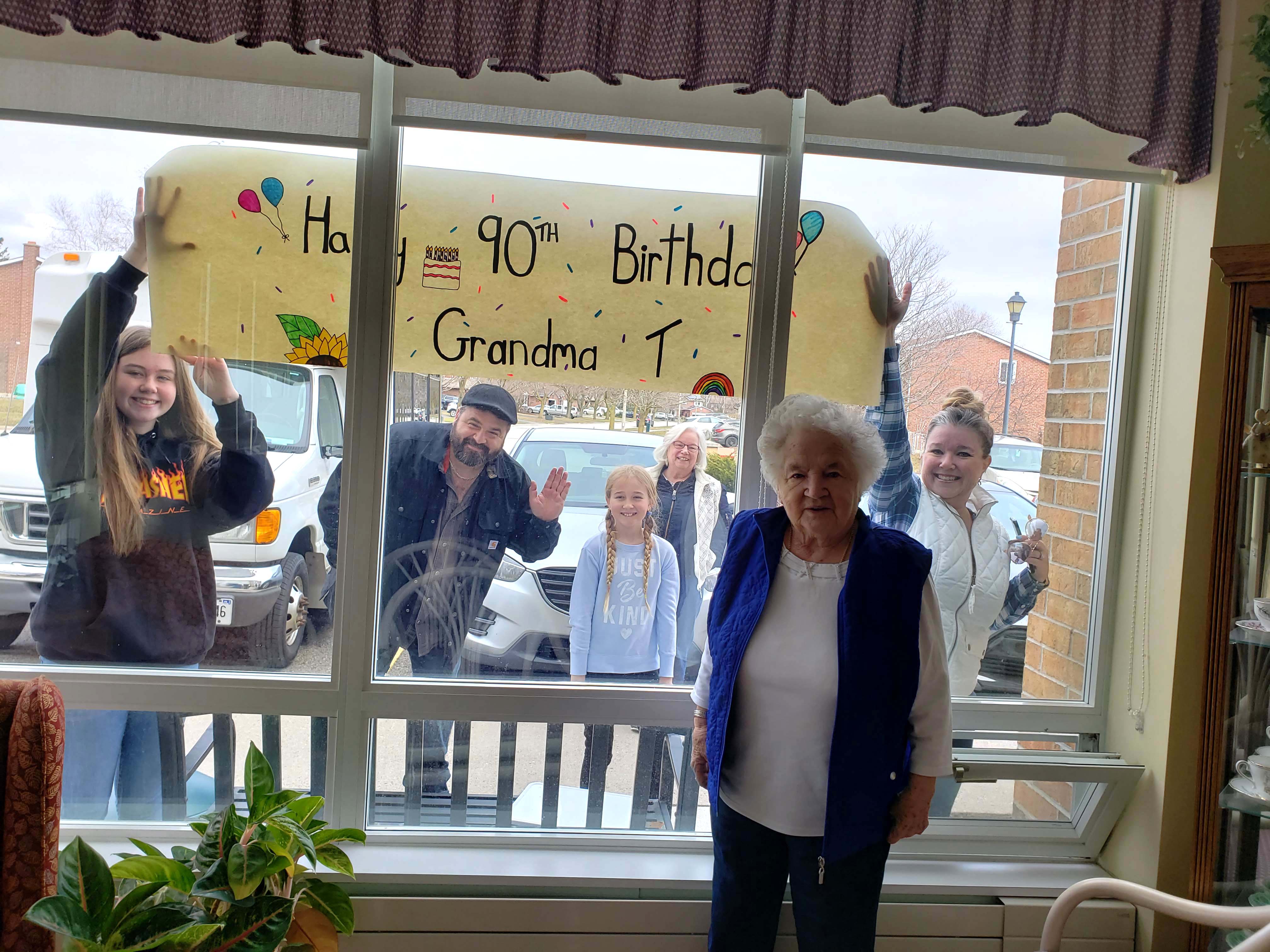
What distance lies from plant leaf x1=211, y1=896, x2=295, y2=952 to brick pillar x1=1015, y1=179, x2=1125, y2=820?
191cm

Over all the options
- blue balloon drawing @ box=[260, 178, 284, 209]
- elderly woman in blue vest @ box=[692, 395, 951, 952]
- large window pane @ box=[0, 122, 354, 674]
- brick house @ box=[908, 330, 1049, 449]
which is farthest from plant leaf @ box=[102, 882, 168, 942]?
brick house @ box=[908, 330, 1049, 449]

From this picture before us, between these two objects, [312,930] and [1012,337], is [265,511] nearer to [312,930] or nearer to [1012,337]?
[312,930]

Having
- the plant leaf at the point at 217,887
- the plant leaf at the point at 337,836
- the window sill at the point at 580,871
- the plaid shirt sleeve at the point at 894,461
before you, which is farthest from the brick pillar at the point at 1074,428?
the plant leaf at the point at 217,887

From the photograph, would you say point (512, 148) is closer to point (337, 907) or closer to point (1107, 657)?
point (337, 907)

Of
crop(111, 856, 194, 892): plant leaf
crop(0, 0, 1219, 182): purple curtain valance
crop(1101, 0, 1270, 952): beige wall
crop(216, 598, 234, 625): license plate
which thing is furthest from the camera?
crop(216, 598, 234, 625): license plate

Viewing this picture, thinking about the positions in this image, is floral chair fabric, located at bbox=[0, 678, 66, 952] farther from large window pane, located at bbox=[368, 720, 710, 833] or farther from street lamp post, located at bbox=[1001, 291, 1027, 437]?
street lamp post, located at bbox=[1001, 291, 1027, 437]

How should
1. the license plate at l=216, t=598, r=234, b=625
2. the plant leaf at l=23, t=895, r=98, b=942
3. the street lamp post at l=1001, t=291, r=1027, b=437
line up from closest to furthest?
1. the plant leaf at l=23, t=895, r=98, b=942
2. the license plate at l=216, t=598, r=234, b=625
3. the street lamp post at l=1001, t=291, r=1027, b=437

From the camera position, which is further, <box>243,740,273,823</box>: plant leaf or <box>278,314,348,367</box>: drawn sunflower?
<box>278,314,348,367</box>: drawn sunflower

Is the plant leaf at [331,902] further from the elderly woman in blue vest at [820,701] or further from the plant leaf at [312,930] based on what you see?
the elderly woman in blue vest at [820,701]

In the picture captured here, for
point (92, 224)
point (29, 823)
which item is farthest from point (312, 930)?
point (92, 224)

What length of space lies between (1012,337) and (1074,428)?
0.31m

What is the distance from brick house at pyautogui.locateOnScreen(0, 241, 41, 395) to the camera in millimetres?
2035

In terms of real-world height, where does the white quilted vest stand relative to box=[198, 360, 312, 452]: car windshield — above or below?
below

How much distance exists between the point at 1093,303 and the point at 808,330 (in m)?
0.81
